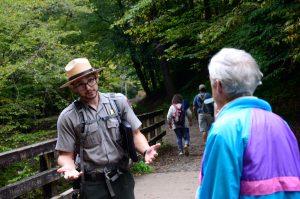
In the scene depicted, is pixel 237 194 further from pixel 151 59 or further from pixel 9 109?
pixel 151 59

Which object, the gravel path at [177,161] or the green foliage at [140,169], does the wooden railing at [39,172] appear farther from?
the gravel path at [177,161]

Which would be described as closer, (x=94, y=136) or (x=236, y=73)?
(x=236, y=73)

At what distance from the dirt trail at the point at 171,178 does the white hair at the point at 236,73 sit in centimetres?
517

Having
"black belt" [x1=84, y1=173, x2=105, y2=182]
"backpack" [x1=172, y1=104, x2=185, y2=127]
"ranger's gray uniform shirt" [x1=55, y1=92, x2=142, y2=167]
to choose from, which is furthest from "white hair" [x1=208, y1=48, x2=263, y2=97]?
"backpack" [x1=172, y1=104, x2=185, y2=127]

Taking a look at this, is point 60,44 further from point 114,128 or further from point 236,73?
point 236,73

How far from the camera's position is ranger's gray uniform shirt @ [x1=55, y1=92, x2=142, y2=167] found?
3691mm

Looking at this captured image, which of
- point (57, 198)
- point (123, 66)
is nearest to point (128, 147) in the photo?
point (57, 198)

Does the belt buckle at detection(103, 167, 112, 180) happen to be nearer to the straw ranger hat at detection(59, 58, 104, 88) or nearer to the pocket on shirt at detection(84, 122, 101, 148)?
the pocket on shirt at detection(84, 122, 101, 148)

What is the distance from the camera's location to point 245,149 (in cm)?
221

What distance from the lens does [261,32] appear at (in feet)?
35.7

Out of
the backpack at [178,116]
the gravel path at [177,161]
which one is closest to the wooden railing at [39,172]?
the gravel path at [177,161]

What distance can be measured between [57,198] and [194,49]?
9.86 metres


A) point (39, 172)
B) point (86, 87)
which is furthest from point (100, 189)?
point (39, 172)

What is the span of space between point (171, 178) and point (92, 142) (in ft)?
18.4
